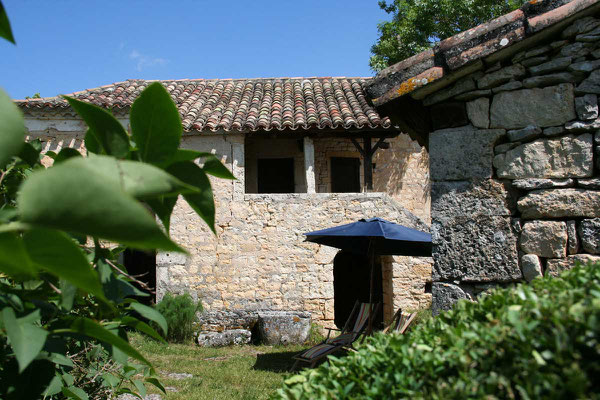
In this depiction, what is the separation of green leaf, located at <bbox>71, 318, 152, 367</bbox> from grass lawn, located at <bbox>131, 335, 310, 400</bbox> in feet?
15.0

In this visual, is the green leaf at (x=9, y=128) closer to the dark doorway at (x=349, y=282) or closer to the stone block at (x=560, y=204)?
the stone block at (x=560, y=204)

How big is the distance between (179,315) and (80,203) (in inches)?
391

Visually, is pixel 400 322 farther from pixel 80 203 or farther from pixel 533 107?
pixel 80 203

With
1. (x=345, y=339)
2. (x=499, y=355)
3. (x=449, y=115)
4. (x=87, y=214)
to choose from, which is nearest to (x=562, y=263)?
(x=449, y=115)

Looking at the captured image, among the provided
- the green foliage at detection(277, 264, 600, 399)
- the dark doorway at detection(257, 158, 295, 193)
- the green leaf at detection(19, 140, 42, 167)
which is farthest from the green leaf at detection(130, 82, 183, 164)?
the dark doorway at detection(257, 158, 295, 193)

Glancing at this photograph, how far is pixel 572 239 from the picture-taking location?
10.7 ft

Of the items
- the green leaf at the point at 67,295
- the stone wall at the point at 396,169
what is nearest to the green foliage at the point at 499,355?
the green leaf at the point at 67,295

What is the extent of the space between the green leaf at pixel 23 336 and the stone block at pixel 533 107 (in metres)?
3.33

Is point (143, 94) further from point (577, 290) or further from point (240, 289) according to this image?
point (240, 289)

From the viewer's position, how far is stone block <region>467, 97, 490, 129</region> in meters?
3.56

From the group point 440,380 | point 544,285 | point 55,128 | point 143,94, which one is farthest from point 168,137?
point 55,128

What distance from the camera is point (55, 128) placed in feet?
36.3

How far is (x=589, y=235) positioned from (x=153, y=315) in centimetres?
302

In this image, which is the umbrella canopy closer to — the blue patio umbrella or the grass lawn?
the blue patio umbrella
